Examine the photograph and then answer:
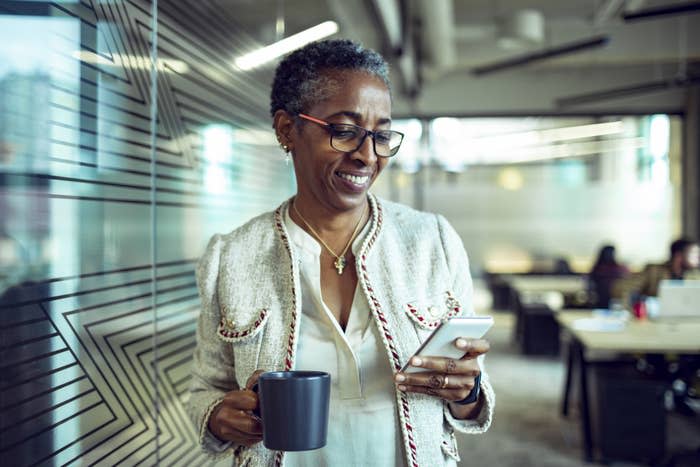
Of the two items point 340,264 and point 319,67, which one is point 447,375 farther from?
point 319,67

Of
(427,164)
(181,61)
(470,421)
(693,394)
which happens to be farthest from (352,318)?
(427,164)

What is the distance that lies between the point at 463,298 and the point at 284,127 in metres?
0.48

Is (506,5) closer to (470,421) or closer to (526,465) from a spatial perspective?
(526,465)

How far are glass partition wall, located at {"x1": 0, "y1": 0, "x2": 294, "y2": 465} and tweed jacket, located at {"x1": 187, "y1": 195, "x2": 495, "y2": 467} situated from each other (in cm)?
27

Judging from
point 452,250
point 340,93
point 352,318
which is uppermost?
point 340,93

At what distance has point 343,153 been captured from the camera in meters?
1.27

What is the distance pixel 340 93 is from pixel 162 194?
0.89 m

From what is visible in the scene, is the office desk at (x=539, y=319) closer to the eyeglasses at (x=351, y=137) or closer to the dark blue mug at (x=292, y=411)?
the eyeglasses at (x=351, y=137)

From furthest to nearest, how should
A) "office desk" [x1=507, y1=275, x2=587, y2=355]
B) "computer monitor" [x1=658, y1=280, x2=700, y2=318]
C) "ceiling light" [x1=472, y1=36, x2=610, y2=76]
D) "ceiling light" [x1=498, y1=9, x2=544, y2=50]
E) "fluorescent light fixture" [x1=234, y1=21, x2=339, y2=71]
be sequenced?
"office desk" [x1=507, y1=275, x2=587, y2=355], "ceiling light" [x1=498, y1=9, x2=544, y2=50], "ceiling light" [x1=472, y1=36, x2=610, y2=76], "computer monitor" [x1=658, y1=280, x2=700, y2=318], "fluorescent light fixture" [x1=234, y1=21, x2=339, y2=71]

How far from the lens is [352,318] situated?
1.30 meters

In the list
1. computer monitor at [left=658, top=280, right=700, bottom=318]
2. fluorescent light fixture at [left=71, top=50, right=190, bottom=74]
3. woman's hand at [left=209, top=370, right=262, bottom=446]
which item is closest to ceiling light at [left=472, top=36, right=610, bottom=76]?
computer monitor at [left=658, top=280, right=700, bottom=318]

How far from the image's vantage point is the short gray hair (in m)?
1.30

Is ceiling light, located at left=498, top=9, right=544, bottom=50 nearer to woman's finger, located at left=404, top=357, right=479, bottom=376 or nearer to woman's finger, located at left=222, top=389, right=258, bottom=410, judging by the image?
woman's finger, located at left=404, top=357, right=479, bottom=376

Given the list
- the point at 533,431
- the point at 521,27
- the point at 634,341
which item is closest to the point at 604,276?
the point at 521,27
